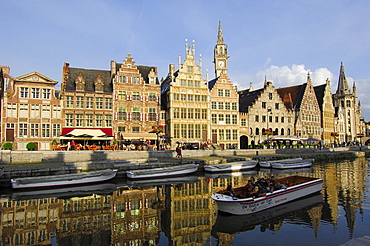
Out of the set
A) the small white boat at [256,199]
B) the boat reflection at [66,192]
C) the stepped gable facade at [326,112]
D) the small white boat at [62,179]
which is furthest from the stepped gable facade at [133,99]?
the stepped gable facade at [326,112]

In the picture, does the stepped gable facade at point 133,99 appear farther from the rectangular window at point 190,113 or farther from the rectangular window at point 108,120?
the rectangular window at point 190,113

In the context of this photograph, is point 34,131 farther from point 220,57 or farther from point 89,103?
point 220,57

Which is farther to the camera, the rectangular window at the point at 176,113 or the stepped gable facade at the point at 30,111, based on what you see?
the rectangular window at the point at 176,113

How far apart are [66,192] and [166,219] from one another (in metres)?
8.99

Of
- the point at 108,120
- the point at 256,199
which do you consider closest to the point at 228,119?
the point at 108,120

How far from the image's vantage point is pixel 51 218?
13.0 m

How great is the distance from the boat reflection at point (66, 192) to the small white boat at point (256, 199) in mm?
8647

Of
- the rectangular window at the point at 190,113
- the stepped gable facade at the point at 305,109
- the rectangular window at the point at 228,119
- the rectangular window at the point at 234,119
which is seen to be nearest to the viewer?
the rectangular window at the point at 190,113

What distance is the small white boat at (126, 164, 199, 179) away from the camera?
21931mm

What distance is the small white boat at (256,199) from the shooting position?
12.4 metres

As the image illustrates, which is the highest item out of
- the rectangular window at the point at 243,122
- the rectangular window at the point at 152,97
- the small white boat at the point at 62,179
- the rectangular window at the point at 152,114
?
the rectangular window at the point at 152,97

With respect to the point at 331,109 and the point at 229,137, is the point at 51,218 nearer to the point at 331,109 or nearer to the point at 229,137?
the point at 229,137

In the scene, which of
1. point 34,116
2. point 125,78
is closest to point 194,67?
point 125,78

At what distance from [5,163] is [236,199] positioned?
21.2 meters
